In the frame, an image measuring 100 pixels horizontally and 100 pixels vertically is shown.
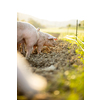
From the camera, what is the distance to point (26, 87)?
0.90 metres

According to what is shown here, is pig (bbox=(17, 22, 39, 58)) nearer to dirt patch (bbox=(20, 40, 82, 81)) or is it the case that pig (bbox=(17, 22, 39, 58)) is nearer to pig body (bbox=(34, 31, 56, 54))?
dirt patch (bbox=(20, 40, 82, 81))

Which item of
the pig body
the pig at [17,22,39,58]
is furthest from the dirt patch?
the pig at [17,22,39,58]

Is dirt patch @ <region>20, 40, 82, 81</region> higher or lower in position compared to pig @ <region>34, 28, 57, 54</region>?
lower

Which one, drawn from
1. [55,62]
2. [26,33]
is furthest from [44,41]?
[55,62]

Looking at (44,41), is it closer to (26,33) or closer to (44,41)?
(44,41)

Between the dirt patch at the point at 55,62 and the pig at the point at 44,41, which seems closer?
the dirt patch at the point at 55,62

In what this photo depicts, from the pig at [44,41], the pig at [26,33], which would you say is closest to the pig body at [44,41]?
the pig at [44,41]

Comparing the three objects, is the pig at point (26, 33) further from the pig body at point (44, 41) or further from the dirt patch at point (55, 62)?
the pig body at point (44, 41)
